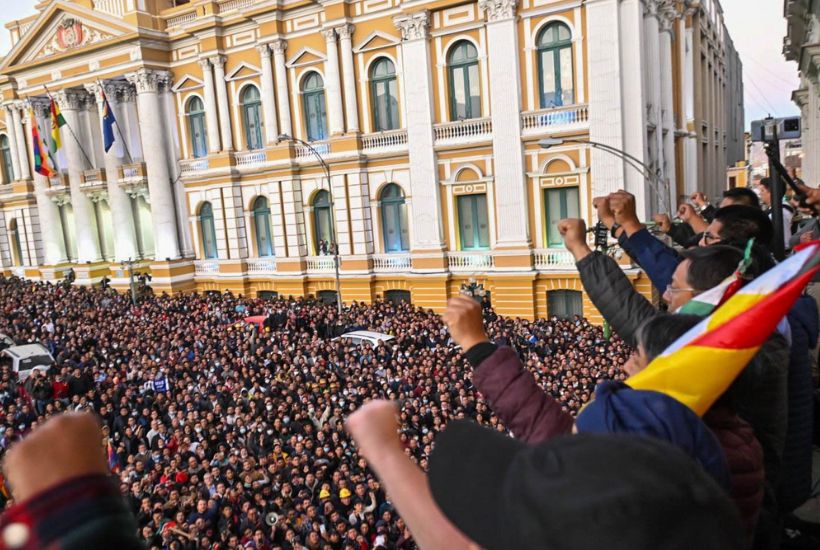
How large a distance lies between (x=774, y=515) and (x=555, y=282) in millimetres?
19442

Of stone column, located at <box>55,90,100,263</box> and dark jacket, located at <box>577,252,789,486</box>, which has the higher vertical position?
stone column, located at <box>55,90,100,263</box>

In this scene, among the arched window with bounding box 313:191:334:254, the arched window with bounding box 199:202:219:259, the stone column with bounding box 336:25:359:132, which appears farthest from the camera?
the arched window with bounding box 199:202:219:259

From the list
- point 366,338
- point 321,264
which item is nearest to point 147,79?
point 321,264

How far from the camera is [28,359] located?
58.3ft

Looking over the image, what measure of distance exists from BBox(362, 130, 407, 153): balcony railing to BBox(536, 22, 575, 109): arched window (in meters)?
5.46

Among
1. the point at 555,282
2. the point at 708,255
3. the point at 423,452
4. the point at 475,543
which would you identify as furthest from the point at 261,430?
the point at 555,282

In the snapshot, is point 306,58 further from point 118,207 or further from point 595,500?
point 595,500

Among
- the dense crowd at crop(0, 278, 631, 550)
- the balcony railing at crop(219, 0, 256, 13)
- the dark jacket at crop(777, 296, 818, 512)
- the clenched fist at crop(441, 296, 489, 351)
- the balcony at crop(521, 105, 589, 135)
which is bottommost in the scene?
the dense crowd at crop(0, 278, 631, 550)

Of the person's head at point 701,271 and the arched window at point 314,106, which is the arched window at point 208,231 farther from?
the person's head at point 701,271

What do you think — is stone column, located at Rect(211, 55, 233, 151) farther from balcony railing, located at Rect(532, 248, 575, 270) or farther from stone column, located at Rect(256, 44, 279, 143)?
balcony railing, located at Rect(532, 248, 575, 270)

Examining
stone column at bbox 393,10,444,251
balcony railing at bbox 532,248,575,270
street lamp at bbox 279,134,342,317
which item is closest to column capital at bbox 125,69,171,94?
street lamp at bbox 279,134,342,317

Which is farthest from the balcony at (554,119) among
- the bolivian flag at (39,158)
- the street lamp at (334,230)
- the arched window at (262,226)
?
the bolivian flag at (39,158)

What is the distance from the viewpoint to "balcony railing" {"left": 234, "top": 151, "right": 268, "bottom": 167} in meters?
26.7

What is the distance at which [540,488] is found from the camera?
3.53ft
